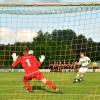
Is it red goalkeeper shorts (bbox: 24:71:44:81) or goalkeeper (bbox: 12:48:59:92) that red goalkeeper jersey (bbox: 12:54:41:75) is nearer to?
goalkeeper (bbox: 12:48:59:92)

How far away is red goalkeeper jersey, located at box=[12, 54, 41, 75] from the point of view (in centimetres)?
1744

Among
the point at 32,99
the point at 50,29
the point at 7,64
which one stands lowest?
the point at 32,99

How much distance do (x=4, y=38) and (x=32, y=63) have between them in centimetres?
502

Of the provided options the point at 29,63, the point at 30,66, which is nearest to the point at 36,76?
the point at 30,66

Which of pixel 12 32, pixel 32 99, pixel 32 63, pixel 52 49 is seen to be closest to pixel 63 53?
pixel 52 49

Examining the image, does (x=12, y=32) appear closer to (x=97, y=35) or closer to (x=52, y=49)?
(x=52, y=49)

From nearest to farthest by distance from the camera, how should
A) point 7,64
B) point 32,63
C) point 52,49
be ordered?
point 52,49, point 7,64, point 32,63

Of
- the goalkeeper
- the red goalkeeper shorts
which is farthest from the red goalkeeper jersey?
the red goalkeeper shorts

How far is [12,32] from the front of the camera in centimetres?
1285

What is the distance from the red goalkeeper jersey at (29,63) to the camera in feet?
57.2

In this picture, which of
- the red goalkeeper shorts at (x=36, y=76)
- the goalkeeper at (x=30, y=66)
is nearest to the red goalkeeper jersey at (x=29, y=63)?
the goalkeeper at (x=30, y=66)

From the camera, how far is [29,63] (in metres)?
17.7

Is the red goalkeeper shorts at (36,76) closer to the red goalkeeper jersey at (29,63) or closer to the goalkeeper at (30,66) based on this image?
the goalkeeper at (30,66)

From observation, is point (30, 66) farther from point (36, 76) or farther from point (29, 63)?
point (36, 76)
